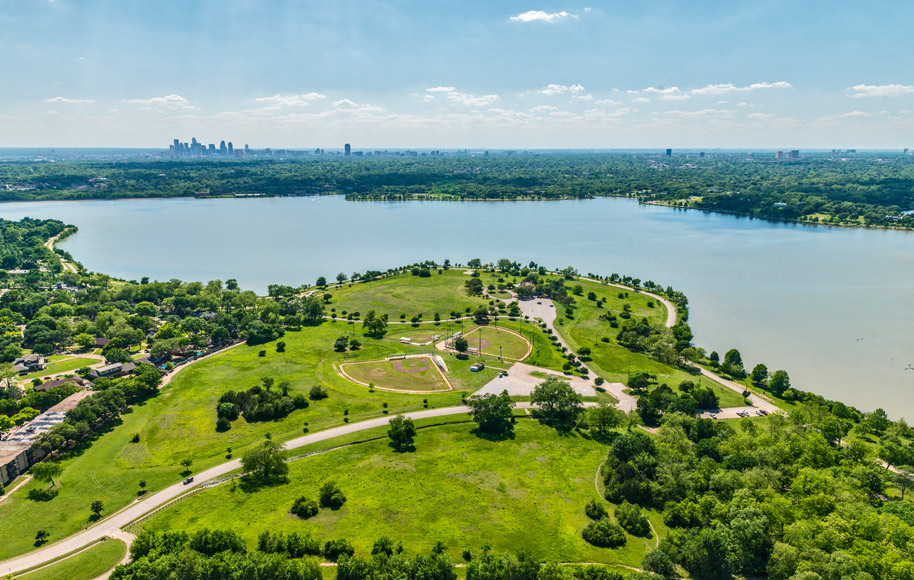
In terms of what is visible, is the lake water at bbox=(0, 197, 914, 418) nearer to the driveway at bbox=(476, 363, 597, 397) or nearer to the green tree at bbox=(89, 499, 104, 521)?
the driveway at bbox=(476, 363, 597, 397)

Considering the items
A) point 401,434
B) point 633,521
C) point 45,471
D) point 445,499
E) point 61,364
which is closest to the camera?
point 633,521

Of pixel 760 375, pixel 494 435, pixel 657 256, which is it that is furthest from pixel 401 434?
pixel 657 256


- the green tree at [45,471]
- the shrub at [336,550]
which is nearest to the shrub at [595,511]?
the shrub at [336,550]

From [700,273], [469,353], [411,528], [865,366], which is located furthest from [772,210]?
[411,528]

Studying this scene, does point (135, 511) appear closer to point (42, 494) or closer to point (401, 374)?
point (42, 494)

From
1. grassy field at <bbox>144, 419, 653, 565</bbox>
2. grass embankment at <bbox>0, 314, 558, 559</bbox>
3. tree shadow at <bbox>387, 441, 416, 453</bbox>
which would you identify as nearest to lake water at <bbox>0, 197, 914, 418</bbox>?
grass embankment at <bbox>0, 314, 558, 559</bbox>
